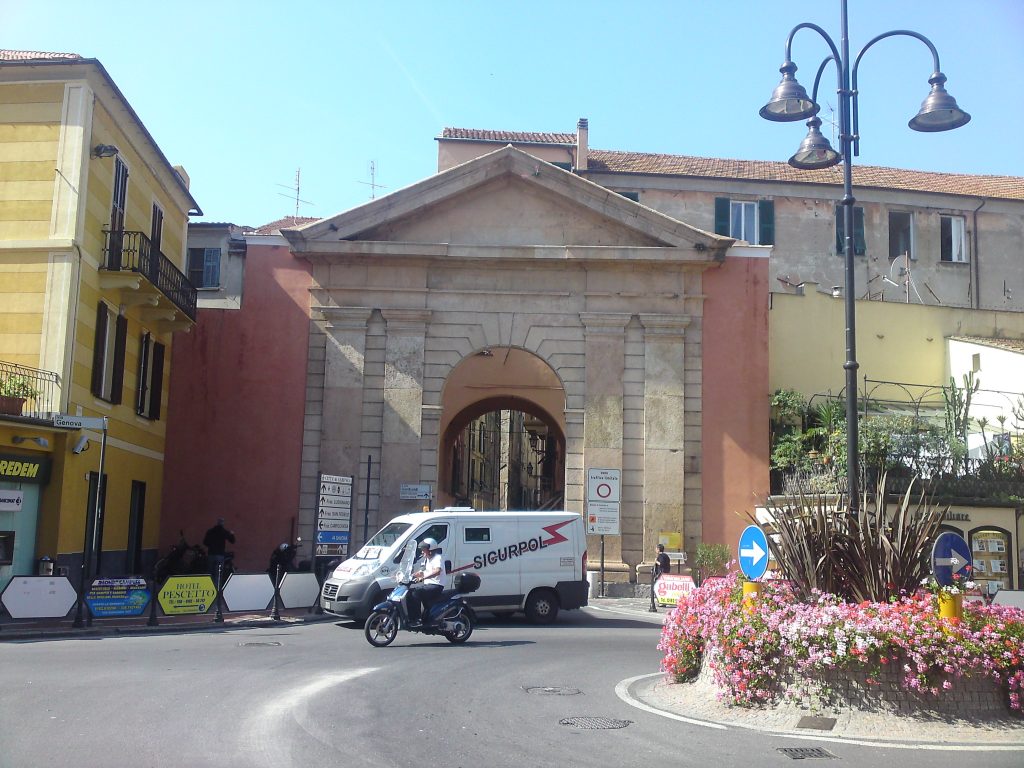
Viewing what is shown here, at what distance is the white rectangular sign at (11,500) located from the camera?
18.7 meters

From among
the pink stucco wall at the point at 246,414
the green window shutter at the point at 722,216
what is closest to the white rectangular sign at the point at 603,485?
the pink stucco wall at the point at 246,414

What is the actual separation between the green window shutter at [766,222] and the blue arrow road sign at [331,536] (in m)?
18.9

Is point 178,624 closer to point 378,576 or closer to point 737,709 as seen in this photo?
point 378,576

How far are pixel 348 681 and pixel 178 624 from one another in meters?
7.57

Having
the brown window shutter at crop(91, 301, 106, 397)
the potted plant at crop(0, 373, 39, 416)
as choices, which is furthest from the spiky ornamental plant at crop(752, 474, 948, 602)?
the brown window shutter at crop(91, 301, 106, 397)

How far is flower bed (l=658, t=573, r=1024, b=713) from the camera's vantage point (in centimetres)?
894

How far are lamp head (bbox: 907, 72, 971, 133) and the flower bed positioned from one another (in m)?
5.63

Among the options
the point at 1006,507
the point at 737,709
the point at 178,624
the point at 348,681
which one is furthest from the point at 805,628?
the point at 1006,507

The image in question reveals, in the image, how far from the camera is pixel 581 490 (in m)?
26.9

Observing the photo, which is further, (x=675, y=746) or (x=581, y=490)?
(x=581, y=490)

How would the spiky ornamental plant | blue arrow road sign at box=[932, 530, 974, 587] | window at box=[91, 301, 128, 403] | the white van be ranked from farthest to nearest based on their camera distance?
window at box=[91, 301, 128, 403], the white van, the spiky ornamental plant, blue arrow road sign at box=[932, 530, 974, 587]

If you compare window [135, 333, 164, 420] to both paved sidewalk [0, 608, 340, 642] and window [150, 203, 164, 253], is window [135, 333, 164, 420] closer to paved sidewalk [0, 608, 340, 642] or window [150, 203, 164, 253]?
window [150, 203, 164, 253]

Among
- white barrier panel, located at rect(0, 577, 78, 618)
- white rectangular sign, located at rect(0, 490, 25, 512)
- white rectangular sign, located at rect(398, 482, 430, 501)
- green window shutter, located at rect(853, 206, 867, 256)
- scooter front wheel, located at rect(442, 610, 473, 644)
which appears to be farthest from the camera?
green window shutter, located at rect(853, 206, 867, 256)

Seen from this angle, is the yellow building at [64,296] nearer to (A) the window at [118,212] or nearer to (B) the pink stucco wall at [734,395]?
(A) the window at [118,212]
